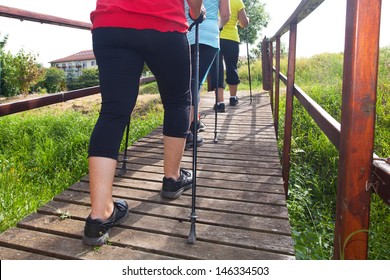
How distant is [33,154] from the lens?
341cm

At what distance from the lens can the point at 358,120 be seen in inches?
39.4

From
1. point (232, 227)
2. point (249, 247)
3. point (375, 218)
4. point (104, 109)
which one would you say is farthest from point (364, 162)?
point (375, 218)

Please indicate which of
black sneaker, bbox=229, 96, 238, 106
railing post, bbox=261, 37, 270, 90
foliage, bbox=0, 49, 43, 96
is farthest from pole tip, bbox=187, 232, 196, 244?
foliage, bbox=0, 49, 43, 96

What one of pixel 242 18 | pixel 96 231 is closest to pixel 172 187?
pixel 96 231

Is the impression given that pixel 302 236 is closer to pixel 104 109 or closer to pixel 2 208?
pixel 104 109

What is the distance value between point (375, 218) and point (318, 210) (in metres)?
0.43

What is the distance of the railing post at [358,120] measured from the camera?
968 mm

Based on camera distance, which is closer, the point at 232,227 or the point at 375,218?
the point at 232,227

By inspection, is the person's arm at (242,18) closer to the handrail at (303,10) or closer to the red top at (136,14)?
the handrail at (303,10)

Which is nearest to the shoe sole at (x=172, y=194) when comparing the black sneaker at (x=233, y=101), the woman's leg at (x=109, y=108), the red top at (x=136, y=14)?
the woman's leg at (x=109, y=108)

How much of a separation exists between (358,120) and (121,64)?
101cm

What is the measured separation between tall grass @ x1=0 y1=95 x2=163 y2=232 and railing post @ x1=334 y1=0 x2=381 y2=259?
178 centimetres

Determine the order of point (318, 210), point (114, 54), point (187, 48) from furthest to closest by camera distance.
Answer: point (318, 210) → point (187, 48) → point (114, 54)

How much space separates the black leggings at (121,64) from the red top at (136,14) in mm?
25
